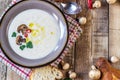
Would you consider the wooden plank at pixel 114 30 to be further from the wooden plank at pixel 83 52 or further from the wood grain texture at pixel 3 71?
the wood grain texture at pixel 3 71

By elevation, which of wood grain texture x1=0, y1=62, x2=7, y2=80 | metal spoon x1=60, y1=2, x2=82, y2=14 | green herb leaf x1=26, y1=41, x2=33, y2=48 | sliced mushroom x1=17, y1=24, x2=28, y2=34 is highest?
metal spoon x1=60, y1=2, x2=82, y2=14

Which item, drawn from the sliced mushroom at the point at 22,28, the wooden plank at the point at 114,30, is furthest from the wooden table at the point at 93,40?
the sliced mushroom at the point at 22,28

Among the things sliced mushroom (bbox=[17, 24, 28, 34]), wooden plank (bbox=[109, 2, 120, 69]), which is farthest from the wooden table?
sliced mushroom (bbox=[17, 24, 28, 34])

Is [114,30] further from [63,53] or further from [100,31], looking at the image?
[63,53]

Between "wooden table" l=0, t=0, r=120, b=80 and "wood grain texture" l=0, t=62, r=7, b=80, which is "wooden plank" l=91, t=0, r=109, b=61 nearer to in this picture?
"wooden table" l=0, t=0, r=120, b=80

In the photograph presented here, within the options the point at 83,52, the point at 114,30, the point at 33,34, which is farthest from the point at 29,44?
the point at 114,30
